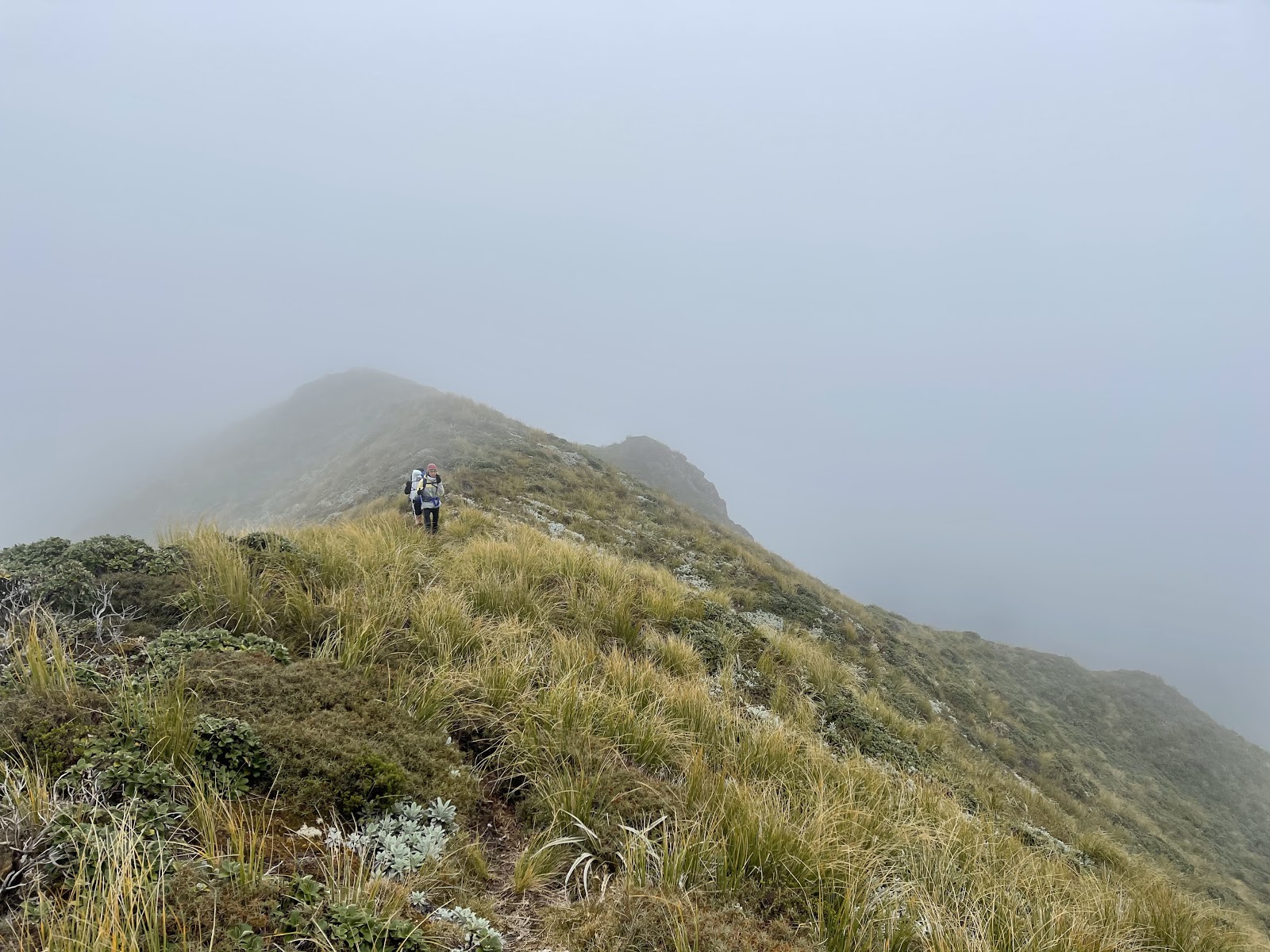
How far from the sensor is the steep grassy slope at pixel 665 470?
44938mm

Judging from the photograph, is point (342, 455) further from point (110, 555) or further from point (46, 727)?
point (46, 727)

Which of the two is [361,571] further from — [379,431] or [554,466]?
[379,431]

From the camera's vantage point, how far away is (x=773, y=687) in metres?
8.44

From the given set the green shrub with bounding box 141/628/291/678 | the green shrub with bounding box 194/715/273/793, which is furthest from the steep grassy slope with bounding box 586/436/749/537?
the green shrub with bounding box 194/715/273/793

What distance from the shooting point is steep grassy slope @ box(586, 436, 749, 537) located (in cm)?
4494

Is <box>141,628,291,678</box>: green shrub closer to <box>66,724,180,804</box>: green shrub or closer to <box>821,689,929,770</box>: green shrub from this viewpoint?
<box>66,724,180,804</box>: green shrub

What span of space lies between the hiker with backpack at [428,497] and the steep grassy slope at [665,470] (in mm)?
30143

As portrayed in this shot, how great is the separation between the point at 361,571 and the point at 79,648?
2.78 metres

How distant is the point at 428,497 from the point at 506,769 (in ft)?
30.6

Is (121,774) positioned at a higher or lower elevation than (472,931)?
higher

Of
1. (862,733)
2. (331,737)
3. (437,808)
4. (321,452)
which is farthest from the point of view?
(321,452)

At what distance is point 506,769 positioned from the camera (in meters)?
4.09

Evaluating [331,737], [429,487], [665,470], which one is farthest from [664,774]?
[665,470]

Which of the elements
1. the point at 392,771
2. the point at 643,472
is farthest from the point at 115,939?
the point at 643,472
